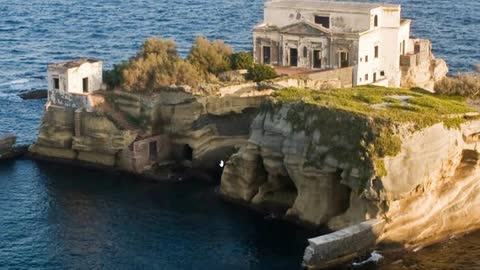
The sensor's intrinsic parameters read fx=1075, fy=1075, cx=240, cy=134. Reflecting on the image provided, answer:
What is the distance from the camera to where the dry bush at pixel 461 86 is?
98.8 metres

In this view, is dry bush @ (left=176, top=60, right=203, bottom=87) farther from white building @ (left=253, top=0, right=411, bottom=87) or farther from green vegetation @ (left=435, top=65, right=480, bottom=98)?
green vegetation @ (left=435, top=65, right=480, bottom=98)

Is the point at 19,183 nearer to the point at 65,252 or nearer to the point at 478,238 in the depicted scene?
the point at 65,252

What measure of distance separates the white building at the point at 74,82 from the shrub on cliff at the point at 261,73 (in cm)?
1361

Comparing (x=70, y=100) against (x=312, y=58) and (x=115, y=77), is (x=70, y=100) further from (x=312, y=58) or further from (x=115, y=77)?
(x=312, y=58)

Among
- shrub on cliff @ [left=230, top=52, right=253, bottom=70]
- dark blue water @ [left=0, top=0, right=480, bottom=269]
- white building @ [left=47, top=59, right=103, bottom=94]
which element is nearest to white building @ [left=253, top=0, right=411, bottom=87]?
shrub on cliff @ [left=230, top=52, right=253, bottom=70]

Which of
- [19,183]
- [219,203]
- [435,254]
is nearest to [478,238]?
[435,254]

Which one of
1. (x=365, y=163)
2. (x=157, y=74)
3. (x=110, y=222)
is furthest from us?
(x=157, y=74)

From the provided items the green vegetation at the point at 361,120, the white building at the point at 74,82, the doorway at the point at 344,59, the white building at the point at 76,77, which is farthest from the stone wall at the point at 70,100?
the doorway at the point at 344,59

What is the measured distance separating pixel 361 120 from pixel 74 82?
30.3 m

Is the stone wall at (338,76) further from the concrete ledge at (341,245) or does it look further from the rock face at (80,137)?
the concrete ledge at (341,245)

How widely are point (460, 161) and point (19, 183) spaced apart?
118 feet

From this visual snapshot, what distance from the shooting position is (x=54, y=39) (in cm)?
14875

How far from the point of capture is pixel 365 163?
2923 inches

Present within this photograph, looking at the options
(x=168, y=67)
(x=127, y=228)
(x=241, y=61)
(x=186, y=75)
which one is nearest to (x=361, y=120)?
(x=127, y=228)
